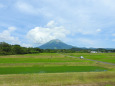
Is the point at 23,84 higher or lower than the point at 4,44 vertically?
lower

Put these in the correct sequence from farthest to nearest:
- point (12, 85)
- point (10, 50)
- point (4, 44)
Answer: point (4, 44) < point (10, 50) < point (12, 85)

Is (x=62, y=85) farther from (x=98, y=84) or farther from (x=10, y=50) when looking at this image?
(x=10, y=50)

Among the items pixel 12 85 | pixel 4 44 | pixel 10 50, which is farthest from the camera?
pixel 4 44

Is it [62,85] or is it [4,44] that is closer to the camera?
[62,85]

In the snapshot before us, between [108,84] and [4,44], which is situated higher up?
[4,44]

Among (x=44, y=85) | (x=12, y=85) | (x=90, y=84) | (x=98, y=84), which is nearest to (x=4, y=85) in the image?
(x=12, y=85)

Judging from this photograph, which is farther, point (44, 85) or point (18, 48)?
point (18, 48)

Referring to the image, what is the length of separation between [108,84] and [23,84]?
10.5 metres

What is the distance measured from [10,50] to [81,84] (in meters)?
102

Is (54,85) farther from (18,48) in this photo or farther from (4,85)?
(18,48)

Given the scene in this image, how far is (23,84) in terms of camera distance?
12266 millimetres

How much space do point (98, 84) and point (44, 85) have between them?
262 inches

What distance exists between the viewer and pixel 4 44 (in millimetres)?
114750

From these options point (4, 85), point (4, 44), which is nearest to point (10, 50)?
point (4, 44)
